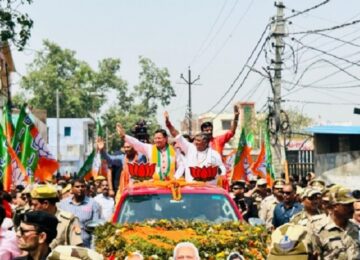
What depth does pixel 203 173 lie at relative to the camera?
11.9 m

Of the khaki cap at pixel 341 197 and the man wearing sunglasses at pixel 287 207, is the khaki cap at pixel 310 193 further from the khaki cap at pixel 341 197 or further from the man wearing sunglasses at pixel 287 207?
the khaki cap at pixel 341 197

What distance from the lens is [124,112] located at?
11419 cm

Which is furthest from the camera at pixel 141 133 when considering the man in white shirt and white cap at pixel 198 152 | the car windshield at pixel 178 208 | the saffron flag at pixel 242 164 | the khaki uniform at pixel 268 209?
the saffron flag at pixel 242 164

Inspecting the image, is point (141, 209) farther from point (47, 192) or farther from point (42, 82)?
point (42, 82)

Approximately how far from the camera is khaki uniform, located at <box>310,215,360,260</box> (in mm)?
8203

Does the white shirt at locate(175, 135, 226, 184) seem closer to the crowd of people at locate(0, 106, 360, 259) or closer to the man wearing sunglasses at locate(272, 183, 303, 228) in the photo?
the crowd of people at locate(0, 106, 360, 259)

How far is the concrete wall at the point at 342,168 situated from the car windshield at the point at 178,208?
49.5 ft

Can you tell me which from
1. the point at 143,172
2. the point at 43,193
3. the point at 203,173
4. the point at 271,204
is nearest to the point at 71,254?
the point at 43,193

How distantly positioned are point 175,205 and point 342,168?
55.1ft

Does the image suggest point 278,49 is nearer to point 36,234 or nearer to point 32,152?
point 32,152

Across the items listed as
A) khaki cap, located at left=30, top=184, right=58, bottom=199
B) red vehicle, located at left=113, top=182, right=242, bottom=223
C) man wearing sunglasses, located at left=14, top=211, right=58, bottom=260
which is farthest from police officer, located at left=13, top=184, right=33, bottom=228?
man wearing sunglasses, located at left=14, top=211, right=58, bottom=260

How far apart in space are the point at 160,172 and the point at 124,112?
102m

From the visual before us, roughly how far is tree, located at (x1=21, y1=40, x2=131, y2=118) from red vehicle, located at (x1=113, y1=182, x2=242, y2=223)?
96.6m

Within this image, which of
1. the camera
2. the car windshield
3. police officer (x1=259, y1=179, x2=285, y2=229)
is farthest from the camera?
the camera
